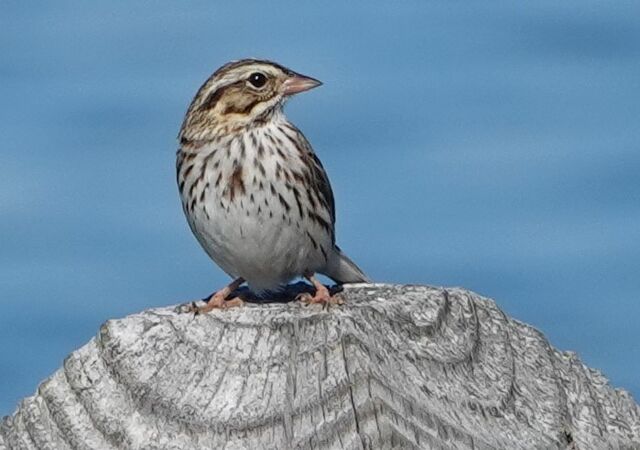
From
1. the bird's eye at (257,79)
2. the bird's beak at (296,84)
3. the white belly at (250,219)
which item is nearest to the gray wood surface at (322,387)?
the white belly at (250,219)

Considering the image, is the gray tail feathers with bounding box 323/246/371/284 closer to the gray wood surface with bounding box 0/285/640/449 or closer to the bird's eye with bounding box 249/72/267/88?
the bird's eye with bounding box 249/72/267/88

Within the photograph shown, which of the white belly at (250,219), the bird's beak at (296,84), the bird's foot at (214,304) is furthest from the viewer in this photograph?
the bird's beak at (296,84)

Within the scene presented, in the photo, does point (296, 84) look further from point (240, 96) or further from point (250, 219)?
point (250, 219)

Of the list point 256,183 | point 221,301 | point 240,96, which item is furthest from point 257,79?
point 221,301

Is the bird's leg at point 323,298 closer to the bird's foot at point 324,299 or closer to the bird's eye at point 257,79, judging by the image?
the bird's foot at point 324,299

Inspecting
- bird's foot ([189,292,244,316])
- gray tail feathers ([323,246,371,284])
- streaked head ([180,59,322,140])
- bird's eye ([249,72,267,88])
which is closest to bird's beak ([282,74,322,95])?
streaked head ([180,59,322,140])
